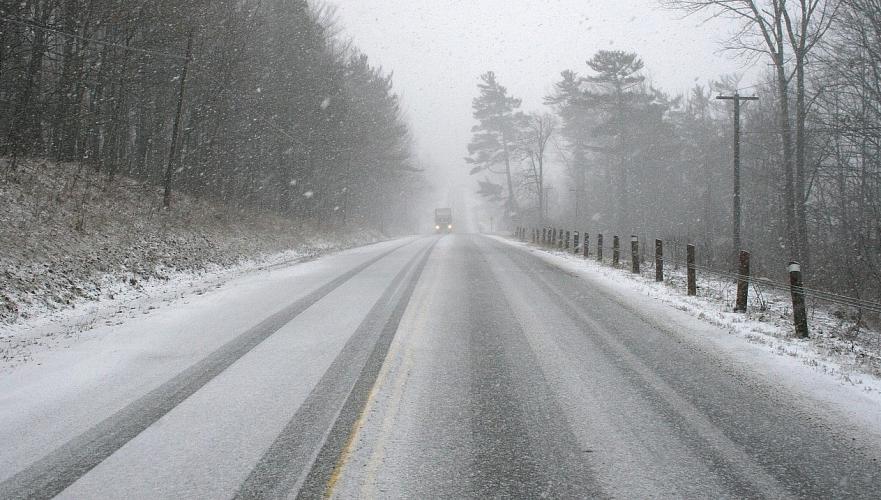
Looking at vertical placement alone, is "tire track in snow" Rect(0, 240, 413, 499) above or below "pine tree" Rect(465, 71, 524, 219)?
below

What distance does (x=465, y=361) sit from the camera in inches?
193

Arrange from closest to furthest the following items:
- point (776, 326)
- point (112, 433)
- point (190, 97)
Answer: point (112, 433) < point (776, 326) < point (190, 97)

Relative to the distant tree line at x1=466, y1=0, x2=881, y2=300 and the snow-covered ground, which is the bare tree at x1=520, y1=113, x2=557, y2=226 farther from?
the snow-covered ground

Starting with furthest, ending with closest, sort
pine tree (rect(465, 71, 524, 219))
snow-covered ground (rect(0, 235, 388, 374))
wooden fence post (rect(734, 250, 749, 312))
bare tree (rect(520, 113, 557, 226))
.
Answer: pine tree (rect(465, 71, 524, 219))
bare tree (rect(520, 113, 557, 226))
wooden fence post (rect(734, 250, 749, 312))
snow-covered ground (rect(0, 235, 388, 374))

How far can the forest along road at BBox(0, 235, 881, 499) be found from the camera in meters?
2.74

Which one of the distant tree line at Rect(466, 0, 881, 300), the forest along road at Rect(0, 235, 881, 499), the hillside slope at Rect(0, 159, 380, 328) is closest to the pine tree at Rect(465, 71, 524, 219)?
the distant tree line at Rect(466, 0, 881, 300)

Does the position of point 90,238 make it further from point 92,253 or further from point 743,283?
point 743,283

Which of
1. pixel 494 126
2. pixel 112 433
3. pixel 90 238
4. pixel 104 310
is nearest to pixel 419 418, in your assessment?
pixel 112 433

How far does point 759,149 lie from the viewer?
2952cm

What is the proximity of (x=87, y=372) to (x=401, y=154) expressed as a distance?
136 ft

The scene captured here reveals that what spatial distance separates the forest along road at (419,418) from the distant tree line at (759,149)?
976 cm

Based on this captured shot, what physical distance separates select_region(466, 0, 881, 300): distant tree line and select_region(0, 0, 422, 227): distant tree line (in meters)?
18.2

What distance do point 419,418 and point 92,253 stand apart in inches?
386

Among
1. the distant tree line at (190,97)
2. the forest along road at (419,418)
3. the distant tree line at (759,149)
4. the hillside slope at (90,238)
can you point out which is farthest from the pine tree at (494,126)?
the forest along road at (419,418)
